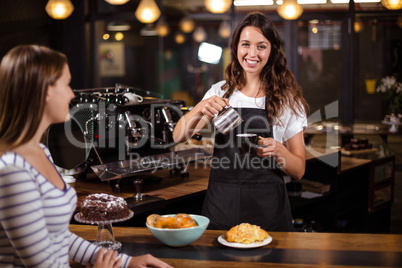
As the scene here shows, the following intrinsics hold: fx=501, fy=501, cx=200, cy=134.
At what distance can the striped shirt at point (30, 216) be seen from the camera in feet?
4.16

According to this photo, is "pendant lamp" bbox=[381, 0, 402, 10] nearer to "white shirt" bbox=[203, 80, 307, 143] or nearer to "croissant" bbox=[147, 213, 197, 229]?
"white shirt" bbox=[203, 80, 307, 143]

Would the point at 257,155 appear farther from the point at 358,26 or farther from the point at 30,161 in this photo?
the point at 358,26

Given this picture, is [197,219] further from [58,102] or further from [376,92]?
[376,92]

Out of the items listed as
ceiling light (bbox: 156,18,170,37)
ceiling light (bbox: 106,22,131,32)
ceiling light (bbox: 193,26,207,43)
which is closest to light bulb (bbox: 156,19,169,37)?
ceiling light (bbox: 156,18,170,37)

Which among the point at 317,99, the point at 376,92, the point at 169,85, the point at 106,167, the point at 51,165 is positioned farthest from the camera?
the point at 169,85

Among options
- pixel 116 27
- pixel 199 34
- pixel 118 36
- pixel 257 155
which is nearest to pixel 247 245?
pixel 257 155

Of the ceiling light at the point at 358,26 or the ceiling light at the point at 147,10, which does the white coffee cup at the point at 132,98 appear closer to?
the ceiling light at the point at 147,10

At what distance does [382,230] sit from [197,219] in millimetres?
3683

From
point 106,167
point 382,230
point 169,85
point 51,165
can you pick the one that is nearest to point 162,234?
point 51,165

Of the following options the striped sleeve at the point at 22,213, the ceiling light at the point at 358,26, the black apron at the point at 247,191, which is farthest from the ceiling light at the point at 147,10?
the striped sleeve at the point at 22,213

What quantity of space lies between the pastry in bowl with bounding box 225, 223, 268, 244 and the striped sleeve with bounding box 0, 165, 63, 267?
770mm

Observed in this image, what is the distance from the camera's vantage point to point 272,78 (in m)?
2.48

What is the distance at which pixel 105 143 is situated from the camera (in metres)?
3.20

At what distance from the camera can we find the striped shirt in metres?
1.27
